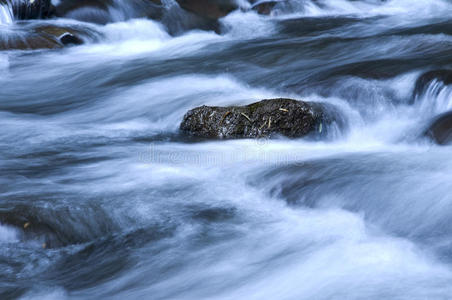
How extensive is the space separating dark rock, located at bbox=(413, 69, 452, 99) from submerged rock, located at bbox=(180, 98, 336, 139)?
101 centimetres

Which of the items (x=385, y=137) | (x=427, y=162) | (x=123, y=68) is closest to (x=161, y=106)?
(x=123, y=68)

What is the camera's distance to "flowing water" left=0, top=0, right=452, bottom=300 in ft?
11.0

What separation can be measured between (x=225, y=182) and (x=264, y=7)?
8713 millimetres

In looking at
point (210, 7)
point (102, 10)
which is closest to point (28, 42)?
point (102, 10)

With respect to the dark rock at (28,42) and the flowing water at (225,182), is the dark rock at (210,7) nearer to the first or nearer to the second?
the dark rock at (28,42)

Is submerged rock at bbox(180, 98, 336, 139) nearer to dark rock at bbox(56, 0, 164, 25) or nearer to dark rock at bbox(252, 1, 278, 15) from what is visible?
dark rock at bbox(56, 0, 164, 25)

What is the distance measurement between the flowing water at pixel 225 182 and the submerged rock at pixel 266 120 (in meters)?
0.12

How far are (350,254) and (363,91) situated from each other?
9.58 ft

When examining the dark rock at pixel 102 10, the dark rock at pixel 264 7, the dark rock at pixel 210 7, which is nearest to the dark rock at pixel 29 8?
the dark rock at pixel 102 10

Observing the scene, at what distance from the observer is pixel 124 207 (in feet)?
13.5

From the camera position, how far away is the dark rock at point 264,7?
41.3 feet

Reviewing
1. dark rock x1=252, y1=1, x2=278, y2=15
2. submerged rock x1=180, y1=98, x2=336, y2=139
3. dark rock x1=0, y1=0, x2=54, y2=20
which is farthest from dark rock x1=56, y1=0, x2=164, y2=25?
submerged rock x1=180, y1=98, x2=336, y2=139

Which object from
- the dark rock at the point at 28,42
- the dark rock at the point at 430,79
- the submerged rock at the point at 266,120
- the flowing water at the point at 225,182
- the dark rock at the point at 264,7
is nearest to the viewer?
the flowing water at the point at 225,182

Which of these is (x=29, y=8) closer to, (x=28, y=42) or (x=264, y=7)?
(x=28, y=42)
